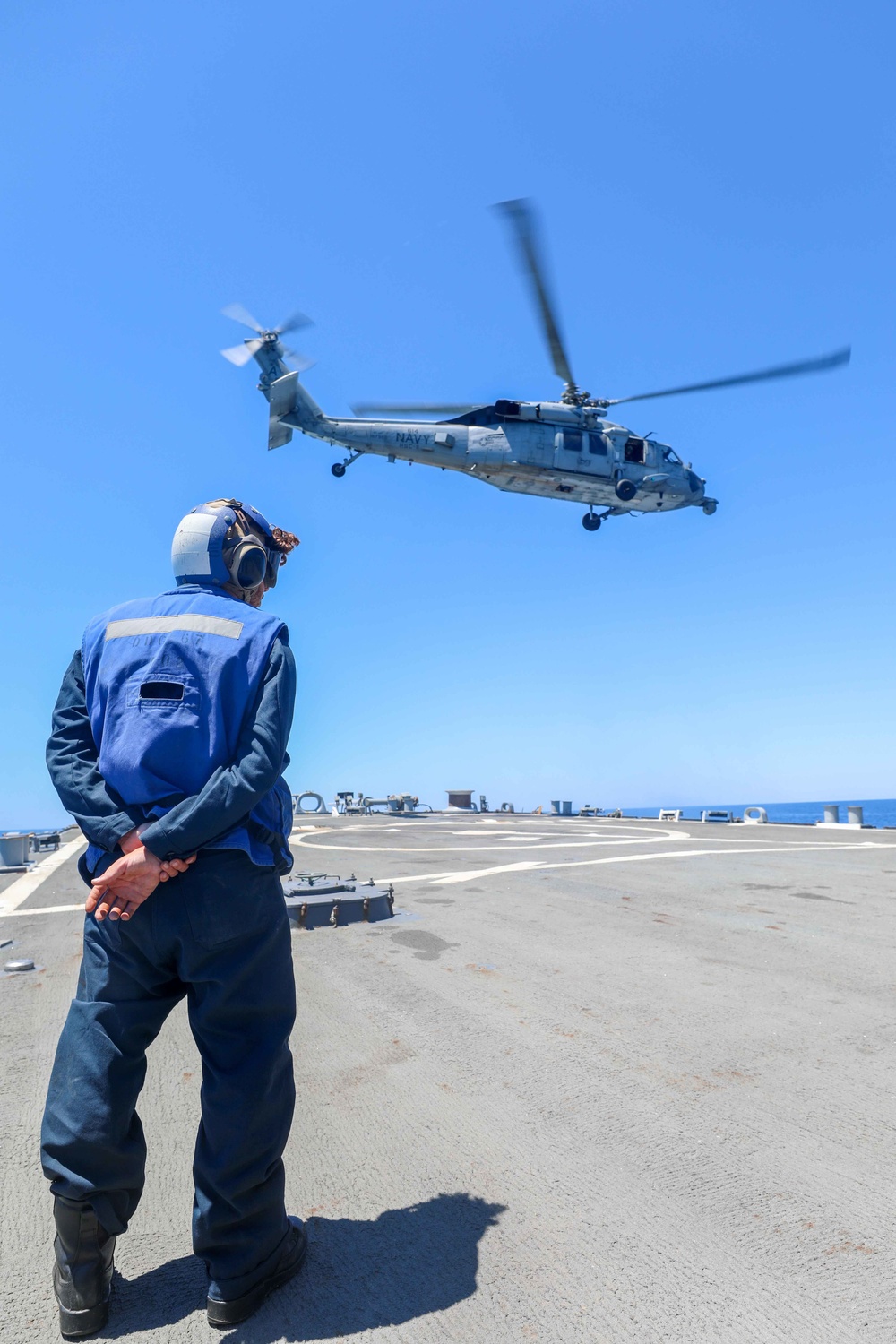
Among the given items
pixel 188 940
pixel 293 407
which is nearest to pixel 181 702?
pixel 188 940

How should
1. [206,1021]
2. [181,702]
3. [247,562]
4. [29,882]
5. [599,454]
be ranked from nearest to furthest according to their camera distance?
[206,1021] < [181,702] < [247,562] < [29,882] < [599,454]

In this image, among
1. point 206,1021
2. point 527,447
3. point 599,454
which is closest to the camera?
point 206,1021

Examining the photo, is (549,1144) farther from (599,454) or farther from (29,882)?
(599,454)

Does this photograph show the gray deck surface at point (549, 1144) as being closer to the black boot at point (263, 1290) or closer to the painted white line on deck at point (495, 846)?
the black boot at point (263, 1290)

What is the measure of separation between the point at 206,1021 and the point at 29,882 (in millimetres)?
9432

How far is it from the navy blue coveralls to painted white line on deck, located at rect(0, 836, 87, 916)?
6.19 m

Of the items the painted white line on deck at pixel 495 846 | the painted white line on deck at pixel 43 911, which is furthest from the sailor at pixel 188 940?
the painted white line on deck at pixel 495 846

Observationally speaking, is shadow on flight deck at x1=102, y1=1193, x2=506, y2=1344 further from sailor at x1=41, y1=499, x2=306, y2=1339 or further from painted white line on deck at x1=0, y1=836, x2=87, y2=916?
painted white line on deck at x1=0, y1=836, x2=87, y2=916

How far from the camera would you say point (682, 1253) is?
1835 mm

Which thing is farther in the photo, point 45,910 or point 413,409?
point 413,409

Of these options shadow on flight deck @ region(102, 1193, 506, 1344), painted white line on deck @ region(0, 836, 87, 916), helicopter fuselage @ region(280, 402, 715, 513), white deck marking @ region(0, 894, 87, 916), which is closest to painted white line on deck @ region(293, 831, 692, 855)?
painted white line on deck @ region(0, 836, 87, 916)

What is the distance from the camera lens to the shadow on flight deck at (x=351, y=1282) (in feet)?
5.56

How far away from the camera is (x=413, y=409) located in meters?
21.7

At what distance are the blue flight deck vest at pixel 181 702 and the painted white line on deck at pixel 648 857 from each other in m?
6.20
